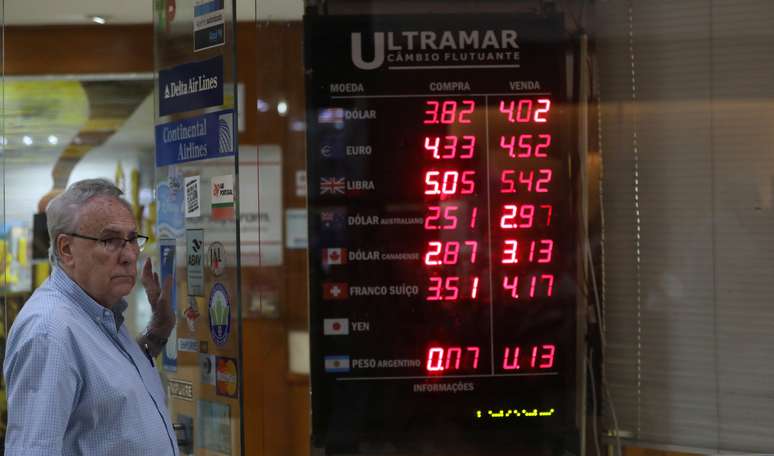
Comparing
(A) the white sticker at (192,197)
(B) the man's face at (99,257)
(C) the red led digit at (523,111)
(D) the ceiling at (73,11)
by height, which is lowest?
(B) the man's face at (99,257)

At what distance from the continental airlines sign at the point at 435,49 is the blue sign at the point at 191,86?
66cm

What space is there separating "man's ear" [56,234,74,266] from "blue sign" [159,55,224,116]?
47.4 inches

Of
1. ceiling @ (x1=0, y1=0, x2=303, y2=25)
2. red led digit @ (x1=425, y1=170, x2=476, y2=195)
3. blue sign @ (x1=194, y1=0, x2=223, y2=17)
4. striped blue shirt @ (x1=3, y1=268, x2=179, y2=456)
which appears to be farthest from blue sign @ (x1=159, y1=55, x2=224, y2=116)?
ceiling @ (x1=0, y1=0, x2=303, y2=25)

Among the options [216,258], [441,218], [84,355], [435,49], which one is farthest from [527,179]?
[84,355]

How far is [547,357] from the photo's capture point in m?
4.12

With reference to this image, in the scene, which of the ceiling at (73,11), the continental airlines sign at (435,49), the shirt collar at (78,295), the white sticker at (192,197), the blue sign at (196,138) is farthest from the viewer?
the ceiling at (73,11)

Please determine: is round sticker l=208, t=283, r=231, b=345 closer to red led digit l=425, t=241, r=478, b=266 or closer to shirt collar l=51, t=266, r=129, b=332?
red led digit l=425, t=241, r=478, b=266

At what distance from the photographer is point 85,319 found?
2467 mm

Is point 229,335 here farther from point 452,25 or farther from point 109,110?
point 109,110

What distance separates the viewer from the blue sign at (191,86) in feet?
11.9

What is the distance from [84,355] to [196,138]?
1512mm

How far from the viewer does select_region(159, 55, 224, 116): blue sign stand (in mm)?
3633

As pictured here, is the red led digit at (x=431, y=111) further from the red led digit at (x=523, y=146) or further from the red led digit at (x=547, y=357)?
the red led digit at (x=547, y=357)

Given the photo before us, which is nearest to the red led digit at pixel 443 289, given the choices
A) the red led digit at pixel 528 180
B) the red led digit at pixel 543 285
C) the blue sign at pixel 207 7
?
the red led digit at pixel 543 285
